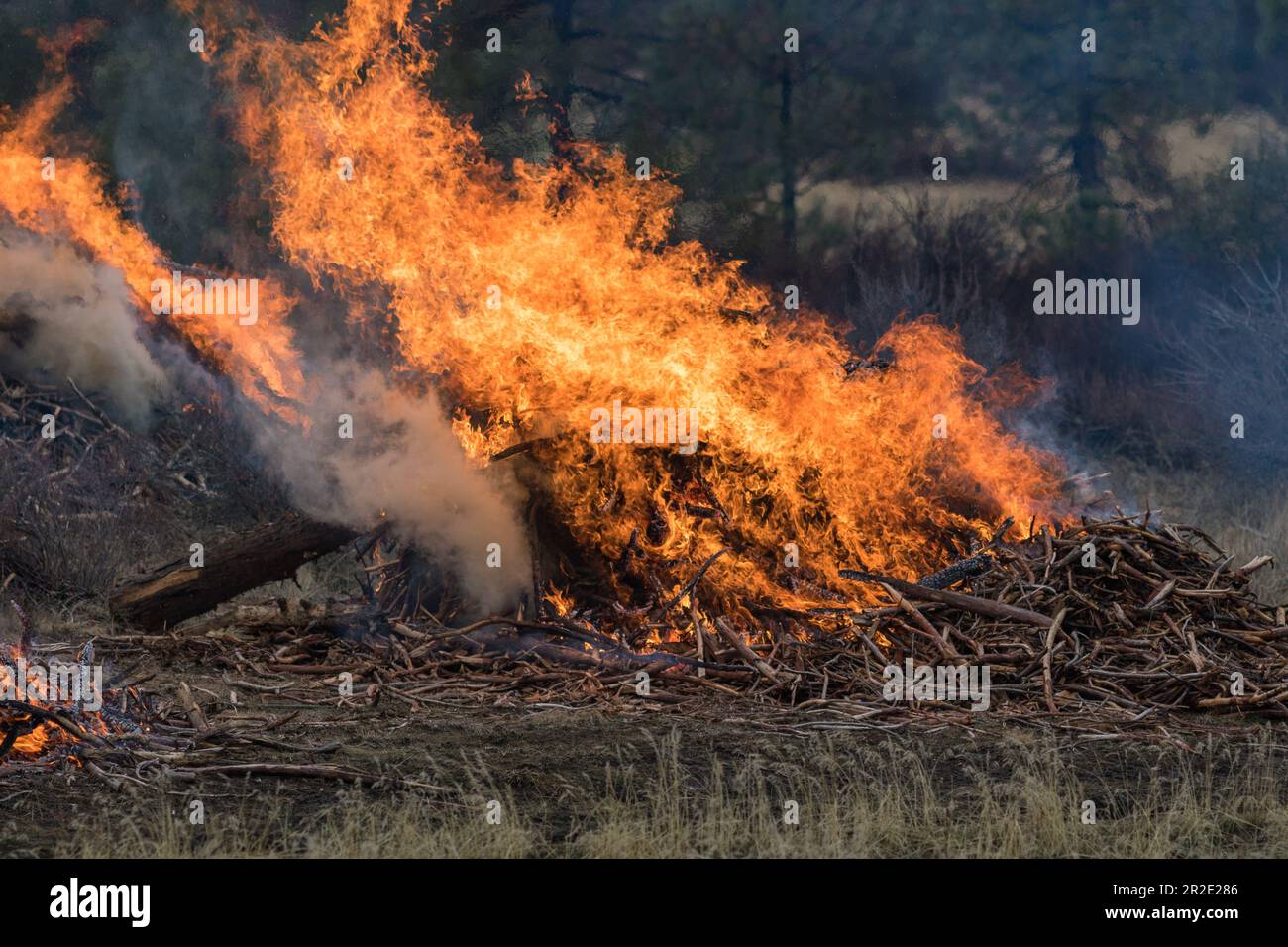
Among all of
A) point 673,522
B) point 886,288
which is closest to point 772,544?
point 673,522

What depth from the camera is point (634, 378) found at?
33.1ft

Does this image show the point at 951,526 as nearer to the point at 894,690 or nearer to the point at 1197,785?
the point at 894,690

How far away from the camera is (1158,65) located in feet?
70.3

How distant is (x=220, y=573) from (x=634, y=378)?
10.3 feet

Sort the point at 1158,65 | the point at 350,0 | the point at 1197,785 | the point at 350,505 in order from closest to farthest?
the point at 1197,785
the point at 350,505
the point at 350,0
the point at 1158,65

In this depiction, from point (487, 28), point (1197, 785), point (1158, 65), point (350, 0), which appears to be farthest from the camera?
point (1158, 65)

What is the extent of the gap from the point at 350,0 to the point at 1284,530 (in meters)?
10.00

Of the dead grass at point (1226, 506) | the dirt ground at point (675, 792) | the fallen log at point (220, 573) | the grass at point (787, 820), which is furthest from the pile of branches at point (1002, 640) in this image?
the dead grass at point (1226, 506)

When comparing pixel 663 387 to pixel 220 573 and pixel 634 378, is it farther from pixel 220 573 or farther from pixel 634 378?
pixel 220 573

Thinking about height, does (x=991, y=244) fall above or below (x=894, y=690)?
above

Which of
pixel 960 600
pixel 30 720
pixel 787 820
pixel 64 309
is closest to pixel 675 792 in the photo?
pixel 787 820

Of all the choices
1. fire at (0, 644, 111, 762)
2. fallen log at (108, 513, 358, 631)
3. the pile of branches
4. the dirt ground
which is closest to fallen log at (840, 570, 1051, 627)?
the pile of branches

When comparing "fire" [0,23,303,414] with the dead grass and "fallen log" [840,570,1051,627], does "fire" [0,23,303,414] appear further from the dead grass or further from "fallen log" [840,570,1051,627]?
the dead grass

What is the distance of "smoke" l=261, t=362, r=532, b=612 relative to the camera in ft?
32.6
